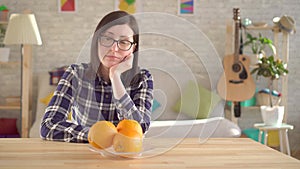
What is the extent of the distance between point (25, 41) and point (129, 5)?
1163mm

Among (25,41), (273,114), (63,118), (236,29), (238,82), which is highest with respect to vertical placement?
(236,29)

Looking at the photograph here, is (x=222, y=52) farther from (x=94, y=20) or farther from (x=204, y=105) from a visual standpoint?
(x=94, y=20)

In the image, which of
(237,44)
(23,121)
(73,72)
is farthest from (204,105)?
(73,72)

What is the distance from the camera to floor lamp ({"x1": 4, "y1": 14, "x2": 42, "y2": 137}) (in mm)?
4449

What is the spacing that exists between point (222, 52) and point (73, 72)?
3496 millimetres

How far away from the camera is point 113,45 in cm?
145

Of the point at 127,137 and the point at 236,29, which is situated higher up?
the point at 236,29

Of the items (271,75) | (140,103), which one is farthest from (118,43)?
(271,75)

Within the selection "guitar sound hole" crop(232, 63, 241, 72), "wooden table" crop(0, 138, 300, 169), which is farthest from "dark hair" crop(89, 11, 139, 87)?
"guitar sound hole" crop(232, 63, 241, 72)

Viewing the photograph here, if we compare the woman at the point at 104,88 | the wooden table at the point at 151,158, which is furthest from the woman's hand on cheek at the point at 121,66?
the wooden table at the point at 151,158

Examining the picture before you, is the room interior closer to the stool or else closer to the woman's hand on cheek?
the stool

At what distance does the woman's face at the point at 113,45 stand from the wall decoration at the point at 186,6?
3.67m

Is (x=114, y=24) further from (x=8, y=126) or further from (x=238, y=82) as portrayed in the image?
(x=8, y=126)

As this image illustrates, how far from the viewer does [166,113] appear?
4.64 meters
